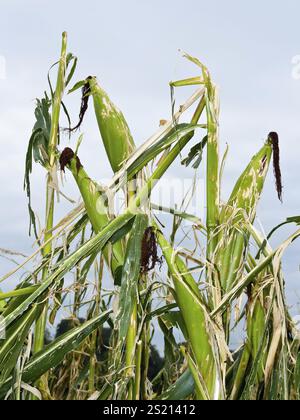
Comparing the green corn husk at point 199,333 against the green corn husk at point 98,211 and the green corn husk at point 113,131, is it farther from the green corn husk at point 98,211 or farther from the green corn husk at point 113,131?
the green corn husk at point 113,131

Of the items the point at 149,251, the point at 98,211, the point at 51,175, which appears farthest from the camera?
the point at 51,175

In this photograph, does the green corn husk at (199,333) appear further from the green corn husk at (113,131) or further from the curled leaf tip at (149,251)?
the green corn husk at (113,131)

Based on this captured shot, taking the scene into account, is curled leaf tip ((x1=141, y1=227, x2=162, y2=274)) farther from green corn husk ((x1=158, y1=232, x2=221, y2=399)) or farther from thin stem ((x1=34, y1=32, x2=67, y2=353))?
thin stem ((x1=34, y1=32, x2=67, y2=353))

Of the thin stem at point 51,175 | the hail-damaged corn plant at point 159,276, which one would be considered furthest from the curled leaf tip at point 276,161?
the thin stem at point 51,175

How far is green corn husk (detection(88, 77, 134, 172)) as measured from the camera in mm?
1221

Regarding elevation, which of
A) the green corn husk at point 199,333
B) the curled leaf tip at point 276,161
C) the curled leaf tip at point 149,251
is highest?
the curled leaf tip at point 276,161

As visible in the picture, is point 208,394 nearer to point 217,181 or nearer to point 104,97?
point 217,181

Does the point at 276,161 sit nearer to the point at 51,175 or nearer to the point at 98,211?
the point at 98,211

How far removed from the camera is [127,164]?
3.90 feet

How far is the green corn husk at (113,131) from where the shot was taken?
1.22 metres

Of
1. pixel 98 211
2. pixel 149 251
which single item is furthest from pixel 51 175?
pixel 149 251

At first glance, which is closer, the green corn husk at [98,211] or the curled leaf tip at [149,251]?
the curled leaf tip at [149,251]

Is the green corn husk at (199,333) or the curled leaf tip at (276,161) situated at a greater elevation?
the curled leaf tip at (276,161)

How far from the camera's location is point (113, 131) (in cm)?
122
